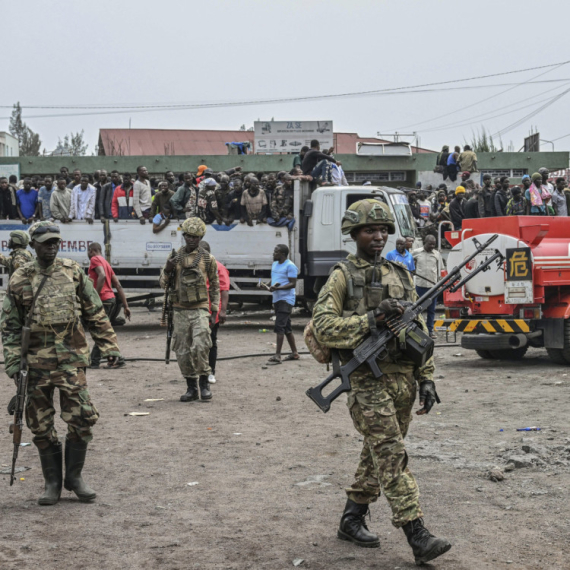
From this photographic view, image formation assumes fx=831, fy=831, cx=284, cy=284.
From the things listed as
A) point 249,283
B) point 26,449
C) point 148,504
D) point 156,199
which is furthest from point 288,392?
point 156,199

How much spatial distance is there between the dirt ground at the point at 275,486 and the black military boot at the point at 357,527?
6 centimetres

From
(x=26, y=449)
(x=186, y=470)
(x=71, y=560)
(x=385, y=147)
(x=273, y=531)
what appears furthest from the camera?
(x=385, y=147)

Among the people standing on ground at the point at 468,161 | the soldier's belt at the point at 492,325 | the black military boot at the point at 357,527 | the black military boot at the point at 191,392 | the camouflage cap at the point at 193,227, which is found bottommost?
the black military boot at the point at 191,392

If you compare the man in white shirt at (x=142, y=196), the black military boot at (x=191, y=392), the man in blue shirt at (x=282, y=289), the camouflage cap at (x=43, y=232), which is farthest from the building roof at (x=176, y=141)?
the camouflage cap at (x=43, y=232)

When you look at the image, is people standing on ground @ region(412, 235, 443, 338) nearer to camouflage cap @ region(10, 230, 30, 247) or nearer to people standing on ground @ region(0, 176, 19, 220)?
camouflage cap @ region(10, 230, 30, 247)

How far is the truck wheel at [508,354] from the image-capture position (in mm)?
12250

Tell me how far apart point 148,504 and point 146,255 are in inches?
446

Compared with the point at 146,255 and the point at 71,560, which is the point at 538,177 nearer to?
the point at 146,255

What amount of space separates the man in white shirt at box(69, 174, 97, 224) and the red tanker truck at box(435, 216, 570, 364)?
8.12 m

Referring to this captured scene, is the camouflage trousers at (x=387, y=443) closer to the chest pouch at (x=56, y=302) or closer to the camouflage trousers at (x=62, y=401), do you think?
the camouflage trousers at (x=62, y=401)

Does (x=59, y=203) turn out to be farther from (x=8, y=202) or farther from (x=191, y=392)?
(x=191, y=392)

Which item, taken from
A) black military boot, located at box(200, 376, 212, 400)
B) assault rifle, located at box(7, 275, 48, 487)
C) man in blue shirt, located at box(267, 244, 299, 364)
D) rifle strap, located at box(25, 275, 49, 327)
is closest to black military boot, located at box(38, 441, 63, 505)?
assault rifle, located at box(7, 275, 48, 487)

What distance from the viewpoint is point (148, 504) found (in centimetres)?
541

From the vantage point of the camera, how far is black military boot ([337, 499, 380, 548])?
179 inches
